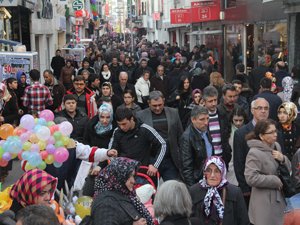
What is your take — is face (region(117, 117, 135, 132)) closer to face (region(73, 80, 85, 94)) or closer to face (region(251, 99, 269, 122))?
face (region(251, 99, 269, 122))

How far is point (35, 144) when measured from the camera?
6457mm

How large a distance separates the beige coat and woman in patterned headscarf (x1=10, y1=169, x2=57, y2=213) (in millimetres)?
2287

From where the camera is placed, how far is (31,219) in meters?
3.61

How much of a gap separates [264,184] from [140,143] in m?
1.91

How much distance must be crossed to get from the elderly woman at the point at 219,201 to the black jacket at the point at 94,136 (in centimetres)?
301

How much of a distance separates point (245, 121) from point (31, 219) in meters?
5.48

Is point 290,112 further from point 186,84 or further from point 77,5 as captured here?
point 77,5

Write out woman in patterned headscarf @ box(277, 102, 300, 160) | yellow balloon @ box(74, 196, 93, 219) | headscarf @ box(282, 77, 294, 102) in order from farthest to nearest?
1. headscarf @ box(282, 77, 294, 102)
2. woman in patterned headscarf @ box(277, 102, 300, 160)
3. yellow balloon @ box(74, 196, 93, 219)

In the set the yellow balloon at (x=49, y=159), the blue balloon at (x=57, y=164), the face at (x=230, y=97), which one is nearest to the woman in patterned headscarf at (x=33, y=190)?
the yellow balloon at (x=49, y=159)

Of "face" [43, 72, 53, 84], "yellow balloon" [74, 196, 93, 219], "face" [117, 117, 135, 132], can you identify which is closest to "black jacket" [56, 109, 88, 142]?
"face" [117, 117, 135, 132]

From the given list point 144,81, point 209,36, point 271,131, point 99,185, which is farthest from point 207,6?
point 99,185

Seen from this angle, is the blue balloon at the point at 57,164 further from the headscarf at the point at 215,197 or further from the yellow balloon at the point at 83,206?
the headscarf at the point at 215,197

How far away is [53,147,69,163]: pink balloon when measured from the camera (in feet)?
21.5

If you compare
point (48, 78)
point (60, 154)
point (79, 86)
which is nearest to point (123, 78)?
point (79, 86)
